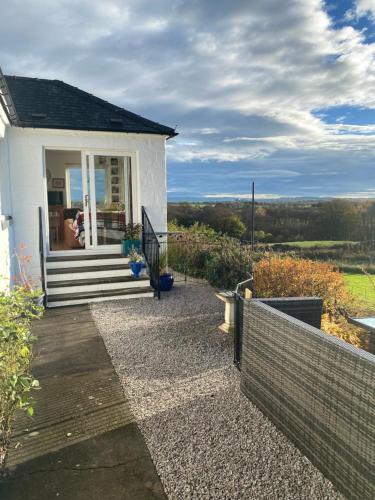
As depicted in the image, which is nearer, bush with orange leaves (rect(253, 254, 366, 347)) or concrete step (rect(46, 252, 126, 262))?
bush with orange leaves (rect(253, 254, 366, 347))

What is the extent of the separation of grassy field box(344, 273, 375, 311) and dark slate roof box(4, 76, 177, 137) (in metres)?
5.06

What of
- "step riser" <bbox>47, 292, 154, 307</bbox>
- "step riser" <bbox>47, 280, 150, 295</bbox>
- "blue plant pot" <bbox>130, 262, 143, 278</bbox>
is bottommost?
"step riser" <bbox>47, 292, 154, 307</bbox>

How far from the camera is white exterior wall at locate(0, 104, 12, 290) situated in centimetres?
588

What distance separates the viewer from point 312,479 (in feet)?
7.55

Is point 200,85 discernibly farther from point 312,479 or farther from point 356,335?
point 312,479

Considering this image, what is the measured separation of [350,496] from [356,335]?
351 centimetres

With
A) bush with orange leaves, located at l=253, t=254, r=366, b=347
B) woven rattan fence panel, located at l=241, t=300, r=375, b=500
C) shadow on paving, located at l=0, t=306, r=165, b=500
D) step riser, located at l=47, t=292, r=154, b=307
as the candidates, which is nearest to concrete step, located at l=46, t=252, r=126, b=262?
step riser, located at l=47, t=292, r=154, b=307

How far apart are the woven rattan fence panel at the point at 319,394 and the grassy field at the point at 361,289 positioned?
4391 millimetres

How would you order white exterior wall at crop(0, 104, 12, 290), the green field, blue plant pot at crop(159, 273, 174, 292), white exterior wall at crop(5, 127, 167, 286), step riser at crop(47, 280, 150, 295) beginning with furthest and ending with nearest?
1. the green field
2. blue plant pot at crop(159, 273, 174, 292)
3. white exterior wall at crop(5, 127, 167, 286)
4. step riser at crop(47, 280, 150, 295)
5. white exterior wall at crop(0, 104, 12, 290)

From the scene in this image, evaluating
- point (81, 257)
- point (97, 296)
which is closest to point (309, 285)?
point (97, 296)

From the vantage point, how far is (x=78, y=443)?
2719 millimetres

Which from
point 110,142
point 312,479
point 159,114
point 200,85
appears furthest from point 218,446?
point 159,114

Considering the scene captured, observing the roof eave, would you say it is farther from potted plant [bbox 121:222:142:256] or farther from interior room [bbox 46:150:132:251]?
potted plant [bbox 121:222:142:256]

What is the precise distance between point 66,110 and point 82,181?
1.60 meters
